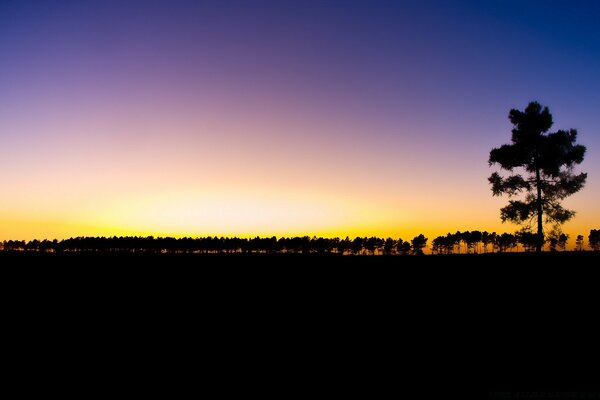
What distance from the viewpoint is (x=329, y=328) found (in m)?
8.99

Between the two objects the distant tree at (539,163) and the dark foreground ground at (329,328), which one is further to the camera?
the distant tree at (539,163)

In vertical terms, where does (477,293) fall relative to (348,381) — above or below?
above

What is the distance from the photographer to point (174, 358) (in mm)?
7273

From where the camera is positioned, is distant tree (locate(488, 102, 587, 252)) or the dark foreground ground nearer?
the dark foreground ground

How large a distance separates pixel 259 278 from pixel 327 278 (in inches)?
109

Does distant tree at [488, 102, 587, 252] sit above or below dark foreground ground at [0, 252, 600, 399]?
above

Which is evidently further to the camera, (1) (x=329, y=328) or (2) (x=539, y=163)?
(2) (x=539, y=163)

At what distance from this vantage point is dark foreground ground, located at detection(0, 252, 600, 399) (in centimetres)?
649

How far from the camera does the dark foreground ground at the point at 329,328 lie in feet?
21.3

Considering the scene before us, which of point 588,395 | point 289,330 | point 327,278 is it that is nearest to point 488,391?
point 588,395

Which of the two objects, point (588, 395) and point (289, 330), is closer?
point (588, 395)

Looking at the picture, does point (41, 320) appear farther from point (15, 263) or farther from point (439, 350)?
point (15, 263)

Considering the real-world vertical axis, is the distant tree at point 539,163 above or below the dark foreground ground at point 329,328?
above

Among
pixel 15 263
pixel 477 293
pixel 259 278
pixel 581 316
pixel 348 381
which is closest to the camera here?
pixel 348 381
